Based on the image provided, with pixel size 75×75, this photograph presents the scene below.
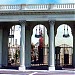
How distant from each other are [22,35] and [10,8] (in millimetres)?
4563

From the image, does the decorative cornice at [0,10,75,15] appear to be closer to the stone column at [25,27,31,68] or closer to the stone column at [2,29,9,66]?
the stone column at [25,27,31,68]

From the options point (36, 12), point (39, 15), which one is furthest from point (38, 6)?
point (39, 15)

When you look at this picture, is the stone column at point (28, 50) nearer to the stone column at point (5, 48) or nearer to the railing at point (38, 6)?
the stone column at point (5, 48)

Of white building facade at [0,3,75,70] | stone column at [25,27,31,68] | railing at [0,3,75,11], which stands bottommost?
stone column at [25,27,31,68]

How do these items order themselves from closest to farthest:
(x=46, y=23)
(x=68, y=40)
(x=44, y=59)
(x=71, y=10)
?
(x=71, y=10), (x=46, y=23), (x=44, y=59), (x=68, y=40)

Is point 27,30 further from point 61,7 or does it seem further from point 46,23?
point 61,7

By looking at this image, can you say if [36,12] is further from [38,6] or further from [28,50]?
[28,50]

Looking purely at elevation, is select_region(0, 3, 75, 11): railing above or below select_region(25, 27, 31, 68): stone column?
above

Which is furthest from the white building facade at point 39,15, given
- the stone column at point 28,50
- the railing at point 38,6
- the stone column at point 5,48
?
the stone column at point 5,48

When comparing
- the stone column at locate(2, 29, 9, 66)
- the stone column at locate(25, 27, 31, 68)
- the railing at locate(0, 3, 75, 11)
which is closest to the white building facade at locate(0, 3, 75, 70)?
the railing at locate(0, 3, 75, 11)

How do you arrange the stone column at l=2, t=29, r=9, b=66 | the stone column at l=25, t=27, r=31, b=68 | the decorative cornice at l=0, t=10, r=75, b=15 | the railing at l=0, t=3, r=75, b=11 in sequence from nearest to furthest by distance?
1. the decorative cornice at l=0, t=10, r=75, b=15
2. the railing at l=0, t=3, r=75, b=11
3. the stone column at l=25, t=27, r=31, b=68
4. the stone column at l=2, t=29, r=9, b=66

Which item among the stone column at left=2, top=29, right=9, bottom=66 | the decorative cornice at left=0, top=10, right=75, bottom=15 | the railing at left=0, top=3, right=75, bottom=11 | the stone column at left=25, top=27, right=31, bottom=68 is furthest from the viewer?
the stone column at left=2, top=29, right=9, bottom=66

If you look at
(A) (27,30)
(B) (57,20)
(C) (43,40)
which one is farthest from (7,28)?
(C) (43,40)

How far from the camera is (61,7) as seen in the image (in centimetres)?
4669
